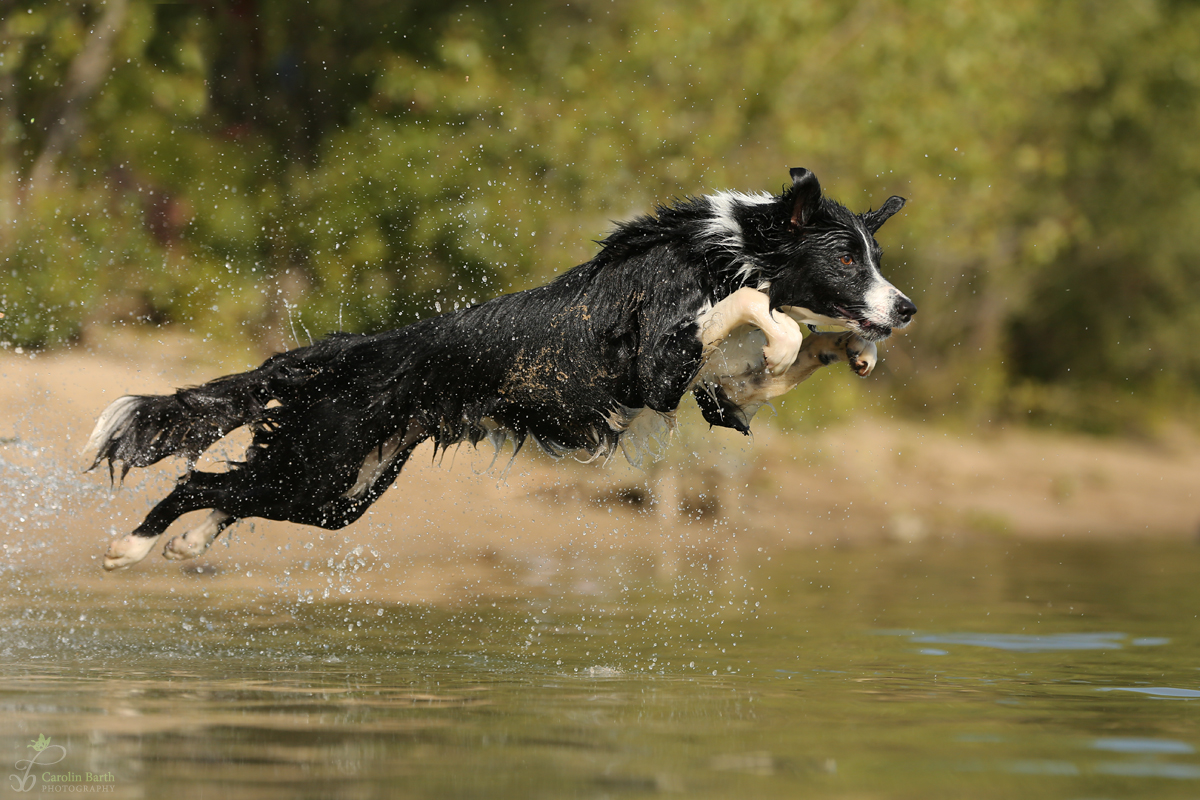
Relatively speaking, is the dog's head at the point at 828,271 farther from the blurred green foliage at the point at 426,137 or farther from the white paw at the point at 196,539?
the blurred green foliage at the point at 426,137

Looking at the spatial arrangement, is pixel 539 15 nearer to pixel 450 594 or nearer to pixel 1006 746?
pixel 450 594

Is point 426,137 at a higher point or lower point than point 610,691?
higher

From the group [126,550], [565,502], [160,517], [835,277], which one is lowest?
[126,550]

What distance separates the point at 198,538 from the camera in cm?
680

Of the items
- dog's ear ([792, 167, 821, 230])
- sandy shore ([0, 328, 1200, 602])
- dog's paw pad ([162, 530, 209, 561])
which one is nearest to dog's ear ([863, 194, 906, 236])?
dog's ear ([792, 167, 821, 230])

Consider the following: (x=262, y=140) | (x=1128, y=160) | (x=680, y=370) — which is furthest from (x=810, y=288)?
(x=1128, y=160)

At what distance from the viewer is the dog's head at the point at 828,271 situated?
6070mm

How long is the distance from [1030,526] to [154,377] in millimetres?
10322

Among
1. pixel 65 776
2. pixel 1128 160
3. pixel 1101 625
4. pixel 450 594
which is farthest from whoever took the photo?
pixel 1128 160

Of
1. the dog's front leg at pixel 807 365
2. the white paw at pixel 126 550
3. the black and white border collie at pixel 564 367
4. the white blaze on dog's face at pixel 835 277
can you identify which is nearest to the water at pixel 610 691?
the white paw at pixel 126 550

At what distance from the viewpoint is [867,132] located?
556 inches

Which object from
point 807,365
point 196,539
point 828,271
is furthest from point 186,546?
point 828,271

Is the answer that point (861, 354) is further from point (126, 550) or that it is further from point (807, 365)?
point (126, 550)

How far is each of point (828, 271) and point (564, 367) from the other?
133cm
